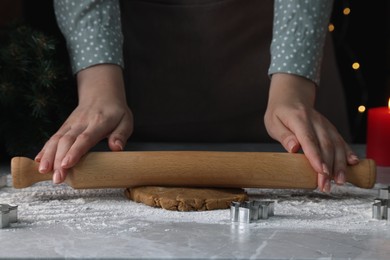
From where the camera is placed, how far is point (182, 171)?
1116 mm

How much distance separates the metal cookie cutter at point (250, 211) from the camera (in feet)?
3.39

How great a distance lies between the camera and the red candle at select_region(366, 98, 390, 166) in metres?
1.55

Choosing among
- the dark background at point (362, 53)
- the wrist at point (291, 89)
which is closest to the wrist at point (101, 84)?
the wrist at point (291, 89)

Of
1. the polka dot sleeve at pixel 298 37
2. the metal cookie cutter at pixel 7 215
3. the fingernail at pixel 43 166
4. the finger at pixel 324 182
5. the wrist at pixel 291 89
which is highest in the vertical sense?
the polka dot sleeve at pixel 298 37

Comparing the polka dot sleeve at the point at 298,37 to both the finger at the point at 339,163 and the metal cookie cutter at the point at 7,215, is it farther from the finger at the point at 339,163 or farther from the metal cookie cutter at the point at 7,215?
the metal cookie cutter at the point at 7,215

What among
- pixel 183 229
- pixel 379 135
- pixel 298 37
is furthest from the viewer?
pixel 379 135

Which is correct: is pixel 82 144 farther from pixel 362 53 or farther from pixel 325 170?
pixel 362 53

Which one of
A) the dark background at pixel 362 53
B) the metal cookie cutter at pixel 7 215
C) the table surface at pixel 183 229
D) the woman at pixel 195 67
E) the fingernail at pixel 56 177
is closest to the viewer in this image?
the table surface at pixel 183 229

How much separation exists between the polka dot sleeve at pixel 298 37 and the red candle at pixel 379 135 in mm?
274

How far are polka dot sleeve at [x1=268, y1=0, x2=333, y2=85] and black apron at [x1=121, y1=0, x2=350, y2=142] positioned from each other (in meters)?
0.38

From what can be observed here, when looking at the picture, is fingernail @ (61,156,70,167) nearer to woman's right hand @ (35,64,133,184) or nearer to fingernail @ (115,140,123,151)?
woman's right hand @ (35,64,133,184)

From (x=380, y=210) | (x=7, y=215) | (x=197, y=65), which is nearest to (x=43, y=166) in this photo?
(x=7, y=215)

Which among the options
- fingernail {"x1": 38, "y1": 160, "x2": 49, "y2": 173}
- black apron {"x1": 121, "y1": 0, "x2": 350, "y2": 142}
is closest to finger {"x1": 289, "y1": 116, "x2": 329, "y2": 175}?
fingernail {"x1": 38, "y1": 160, "x2": 49, "y2": 173}

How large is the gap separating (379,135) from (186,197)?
62 cm
